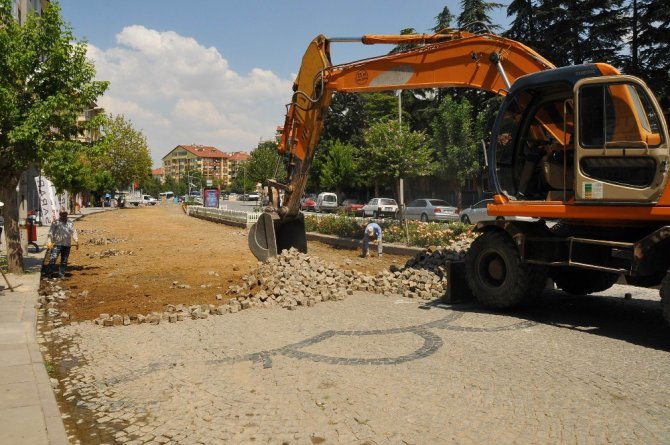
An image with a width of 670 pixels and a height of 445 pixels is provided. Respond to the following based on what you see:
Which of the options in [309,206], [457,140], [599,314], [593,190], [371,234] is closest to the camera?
[593,190]

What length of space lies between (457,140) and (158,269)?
89.7 ft

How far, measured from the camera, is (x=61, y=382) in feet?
19.9

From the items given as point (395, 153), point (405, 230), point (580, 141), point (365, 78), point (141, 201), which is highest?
point (365, 78)

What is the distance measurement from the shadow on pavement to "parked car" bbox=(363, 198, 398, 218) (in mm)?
27688

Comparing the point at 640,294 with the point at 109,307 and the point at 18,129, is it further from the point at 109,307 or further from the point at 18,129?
the point at 18,129

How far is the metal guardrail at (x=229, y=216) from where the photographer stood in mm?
29989

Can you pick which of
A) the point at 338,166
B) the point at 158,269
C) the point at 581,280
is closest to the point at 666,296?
the point at 581,280

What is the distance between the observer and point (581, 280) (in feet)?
30.3

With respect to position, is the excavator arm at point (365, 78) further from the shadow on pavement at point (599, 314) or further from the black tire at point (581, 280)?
the shadow on pavement at point (599, 314)

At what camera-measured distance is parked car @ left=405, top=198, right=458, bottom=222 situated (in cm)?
3160

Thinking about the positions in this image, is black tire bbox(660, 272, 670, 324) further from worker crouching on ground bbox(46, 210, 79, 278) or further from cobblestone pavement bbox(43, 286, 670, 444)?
worker crouching on ground bbox(46, 210, 79, 278)

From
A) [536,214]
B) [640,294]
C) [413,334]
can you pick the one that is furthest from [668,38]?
[413,334]

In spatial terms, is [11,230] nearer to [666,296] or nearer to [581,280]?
[581,280]

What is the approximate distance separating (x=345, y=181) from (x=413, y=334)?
148 ft
